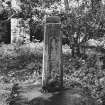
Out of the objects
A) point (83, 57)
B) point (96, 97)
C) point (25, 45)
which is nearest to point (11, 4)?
point (25, 45)

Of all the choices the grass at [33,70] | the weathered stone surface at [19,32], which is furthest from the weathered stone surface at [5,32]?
the grass at [33,70]

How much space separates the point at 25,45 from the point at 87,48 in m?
3.53

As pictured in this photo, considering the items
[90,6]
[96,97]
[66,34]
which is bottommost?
[96,97]

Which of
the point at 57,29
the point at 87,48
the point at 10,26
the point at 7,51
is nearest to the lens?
the point at 57,29

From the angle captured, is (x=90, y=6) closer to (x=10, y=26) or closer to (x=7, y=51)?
(x=7, y=51)

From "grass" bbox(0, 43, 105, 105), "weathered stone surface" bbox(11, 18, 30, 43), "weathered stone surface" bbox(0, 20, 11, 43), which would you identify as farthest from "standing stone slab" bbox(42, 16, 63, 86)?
"weathered stone surface" bbox(0, 20, 11, 43)

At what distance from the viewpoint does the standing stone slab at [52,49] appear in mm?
6914

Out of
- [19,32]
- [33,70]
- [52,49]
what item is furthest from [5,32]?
[52,49]

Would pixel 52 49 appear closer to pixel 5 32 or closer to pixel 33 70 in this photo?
pixel 33 70

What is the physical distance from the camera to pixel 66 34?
10406mm

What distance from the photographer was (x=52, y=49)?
6.97 m

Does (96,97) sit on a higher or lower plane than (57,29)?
lower

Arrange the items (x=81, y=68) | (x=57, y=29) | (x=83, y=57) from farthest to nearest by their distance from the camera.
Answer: (x=83, y=57) → (x=81, y=68) → (x=57, y=29)

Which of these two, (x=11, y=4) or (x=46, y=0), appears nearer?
(x=46, y=0)
